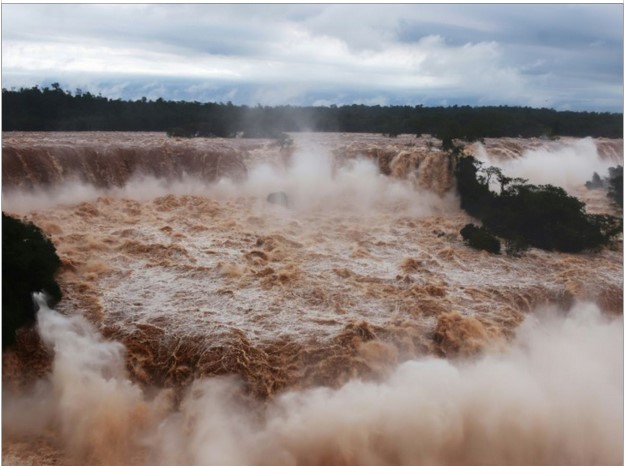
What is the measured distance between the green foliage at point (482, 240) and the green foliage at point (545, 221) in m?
0.33

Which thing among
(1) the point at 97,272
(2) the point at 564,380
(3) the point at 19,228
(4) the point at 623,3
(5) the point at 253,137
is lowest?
(2) the point at 564,380

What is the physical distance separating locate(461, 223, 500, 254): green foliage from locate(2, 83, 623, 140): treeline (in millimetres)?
6684

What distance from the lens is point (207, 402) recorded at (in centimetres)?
714

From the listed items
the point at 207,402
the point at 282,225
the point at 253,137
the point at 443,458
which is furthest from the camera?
the point at 253,137

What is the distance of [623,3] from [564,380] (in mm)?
4713

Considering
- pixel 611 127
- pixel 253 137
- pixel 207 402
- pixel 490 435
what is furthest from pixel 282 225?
pixel 611 127

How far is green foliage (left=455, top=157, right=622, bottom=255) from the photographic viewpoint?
1230 cm

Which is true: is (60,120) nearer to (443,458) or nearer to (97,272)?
(97,272)

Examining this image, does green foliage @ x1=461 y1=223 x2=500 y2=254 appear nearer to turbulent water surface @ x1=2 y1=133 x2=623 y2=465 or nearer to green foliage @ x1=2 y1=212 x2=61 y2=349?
turbulent water surface @ x1=2 y1=133 x2=623 y2=465

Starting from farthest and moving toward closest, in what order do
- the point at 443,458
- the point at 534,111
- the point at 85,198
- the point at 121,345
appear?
1. the point at 534,111
2. the point at 85,198
3. the point at 121,345
4. the point at 443,458

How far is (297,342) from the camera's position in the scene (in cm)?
816

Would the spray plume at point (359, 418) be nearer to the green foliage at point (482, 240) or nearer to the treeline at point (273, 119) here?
the green foliage at point (482, 240)

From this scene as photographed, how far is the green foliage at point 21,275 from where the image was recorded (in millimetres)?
7961

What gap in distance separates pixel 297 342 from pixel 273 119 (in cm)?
1813
